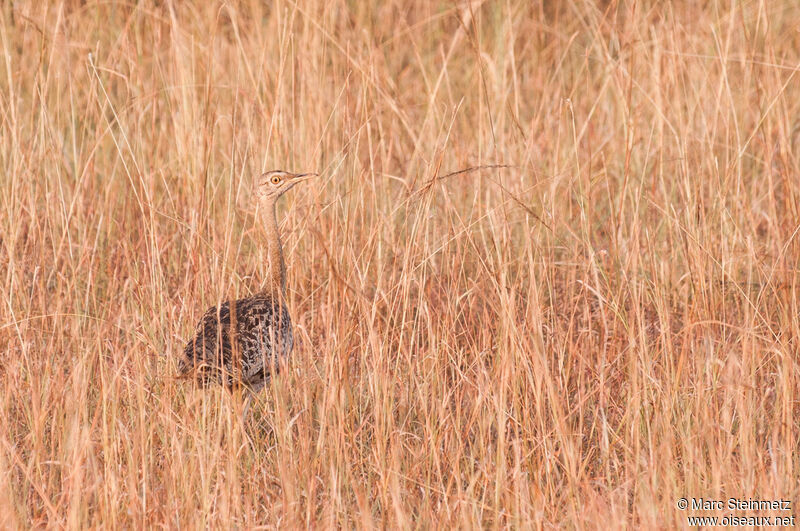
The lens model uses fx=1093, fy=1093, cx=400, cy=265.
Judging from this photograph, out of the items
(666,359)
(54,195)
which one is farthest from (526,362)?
(54,195)

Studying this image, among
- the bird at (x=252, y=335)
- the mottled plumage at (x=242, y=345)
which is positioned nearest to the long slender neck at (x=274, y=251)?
the bird at (x=252, y=335)

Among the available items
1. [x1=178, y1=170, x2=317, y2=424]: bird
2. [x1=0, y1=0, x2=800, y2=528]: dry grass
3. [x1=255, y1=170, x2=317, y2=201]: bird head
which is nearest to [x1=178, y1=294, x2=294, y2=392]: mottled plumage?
[x1=178, y1=170, x2=317, y2=424]: bird

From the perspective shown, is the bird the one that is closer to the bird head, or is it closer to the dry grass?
the bird head

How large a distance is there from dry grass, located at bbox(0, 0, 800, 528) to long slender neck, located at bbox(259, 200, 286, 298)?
0.45ft

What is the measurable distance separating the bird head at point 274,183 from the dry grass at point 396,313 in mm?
198

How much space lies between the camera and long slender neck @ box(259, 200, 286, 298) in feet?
14.4

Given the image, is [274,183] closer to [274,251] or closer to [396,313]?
[274,251]

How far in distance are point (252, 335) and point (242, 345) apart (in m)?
Result: 0.07

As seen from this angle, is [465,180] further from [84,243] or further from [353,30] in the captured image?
[84,243]

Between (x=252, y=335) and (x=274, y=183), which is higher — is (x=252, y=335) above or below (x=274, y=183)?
below

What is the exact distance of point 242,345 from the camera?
3965 mm

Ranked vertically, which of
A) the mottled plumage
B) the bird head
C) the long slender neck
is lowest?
the mottled plumage

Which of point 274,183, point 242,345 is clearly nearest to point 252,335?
point 242,345

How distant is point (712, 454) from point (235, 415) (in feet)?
5.14
